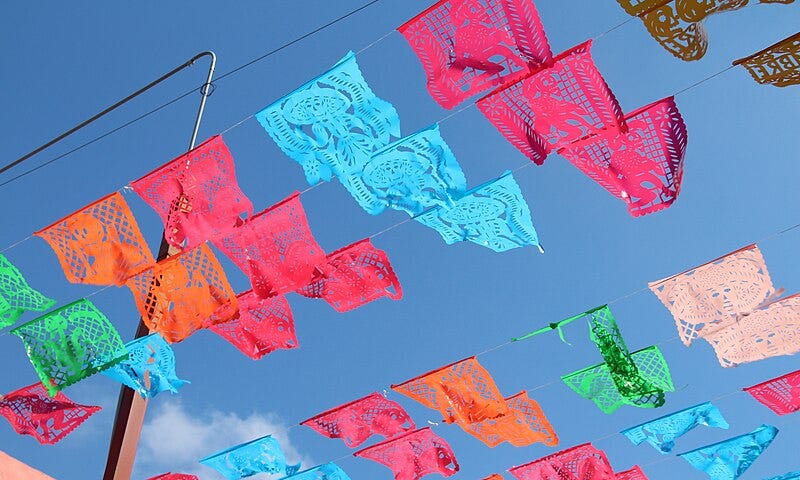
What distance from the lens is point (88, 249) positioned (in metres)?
5.09

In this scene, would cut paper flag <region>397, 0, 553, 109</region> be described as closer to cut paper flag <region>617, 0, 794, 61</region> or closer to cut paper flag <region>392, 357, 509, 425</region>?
cut paper flag <region>617, 0, 794, 61</region>

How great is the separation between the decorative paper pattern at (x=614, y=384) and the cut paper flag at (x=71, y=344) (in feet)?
11.4

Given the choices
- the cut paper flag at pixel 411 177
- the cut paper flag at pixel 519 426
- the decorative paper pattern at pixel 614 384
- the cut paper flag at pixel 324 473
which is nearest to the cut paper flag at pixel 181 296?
the cut paper flag at pixel 411 177

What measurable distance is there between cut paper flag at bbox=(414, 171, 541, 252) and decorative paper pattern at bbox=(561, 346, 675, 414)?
1665 millimetres

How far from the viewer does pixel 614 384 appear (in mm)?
5645

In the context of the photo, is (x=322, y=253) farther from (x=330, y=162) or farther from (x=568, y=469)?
(x=568, y=469)

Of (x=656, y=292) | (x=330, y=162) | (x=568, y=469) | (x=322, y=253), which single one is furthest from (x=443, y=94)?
(x=568, y=469)

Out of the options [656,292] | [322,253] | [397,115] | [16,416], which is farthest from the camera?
[16,416]

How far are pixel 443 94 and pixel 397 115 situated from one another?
37 cm

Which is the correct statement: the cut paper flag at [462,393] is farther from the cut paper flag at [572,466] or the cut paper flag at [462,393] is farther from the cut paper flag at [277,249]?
the cut paper flag at [277,249]

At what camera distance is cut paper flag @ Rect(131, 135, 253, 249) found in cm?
485

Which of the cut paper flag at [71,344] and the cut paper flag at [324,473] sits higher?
the cut paper flag at [71,344]

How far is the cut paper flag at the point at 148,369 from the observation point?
5301 millimetres

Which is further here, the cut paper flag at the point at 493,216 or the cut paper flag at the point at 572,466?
the cut paper flag at the point at 572,466
